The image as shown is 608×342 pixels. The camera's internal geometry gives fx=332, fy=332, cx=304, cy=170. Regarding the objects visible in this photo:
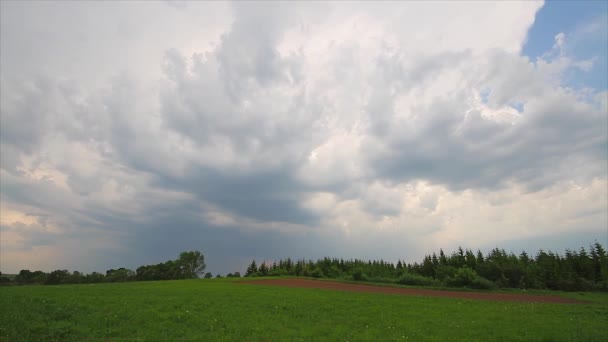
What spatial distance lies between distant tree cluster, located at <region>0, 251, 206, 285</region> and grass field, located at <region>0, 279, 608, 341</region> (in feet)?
280

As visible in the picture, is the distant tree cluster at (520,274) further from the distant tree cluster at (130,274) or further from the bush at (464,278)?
the distant tree cluster at (130,274)

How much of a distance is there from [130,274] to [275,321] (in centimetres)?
10855

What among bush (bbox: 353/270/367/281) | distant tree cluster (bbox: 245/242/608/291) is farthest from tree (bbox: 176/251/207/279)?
bush (bbox: 353/270/367/281)

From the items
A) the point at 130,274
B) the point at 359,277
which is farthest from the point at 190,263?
the point at 359,277

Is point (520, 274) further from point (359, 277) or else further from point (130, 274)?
point (130, 274)

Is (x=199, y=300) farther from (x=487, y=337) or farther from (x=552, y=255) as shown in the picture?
(x=552, y=255)

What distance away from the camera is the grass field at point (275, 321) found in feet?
53.4

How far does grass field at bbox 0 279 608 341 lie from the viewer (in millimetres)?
16281

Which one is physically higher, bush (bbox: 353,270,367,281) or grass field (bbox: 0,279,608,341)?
bush (bbox: 353,270,367,281)

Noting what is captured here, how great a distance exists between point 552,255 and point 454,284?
45986 millimetres

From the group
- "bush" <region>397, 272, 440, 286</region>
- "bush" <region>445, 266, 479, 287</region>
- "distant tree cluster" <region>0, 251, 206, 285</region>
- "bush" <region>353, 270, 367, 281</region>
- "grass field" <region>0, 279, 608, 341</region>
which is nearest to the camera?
"grass field" <region>0, 279, 608, 341</region>

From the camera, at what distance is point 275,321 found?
19.5 meters

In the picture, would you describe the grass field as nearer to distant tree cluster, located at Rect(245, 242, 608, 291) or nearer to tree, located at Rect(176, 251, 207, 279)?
distant tree cluster, located at Rect(245, 242, 608, 291)

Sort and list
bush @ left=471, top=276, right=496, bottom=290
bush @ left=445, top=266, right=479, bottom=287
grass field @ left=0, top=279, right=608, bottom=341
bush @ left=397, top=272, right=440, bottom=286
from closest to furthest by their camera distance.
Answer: grass field @ left=0, top=279, right=608, bottom=341, bush @ left=471, top=276, right=496, bottom=290, bush @ left=445, top=266, right=479, bottom=287, bush @ left=397, top=272, right=440, bottom=286
